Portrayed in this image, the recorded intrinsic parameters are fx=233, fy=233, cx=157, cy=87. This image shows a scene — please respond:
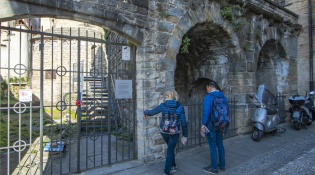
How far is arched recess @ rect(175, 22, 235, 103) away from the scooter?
105 centimetres

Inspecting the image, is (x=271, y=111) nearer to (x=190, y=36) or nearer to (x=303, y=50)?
(x=190, y=36)

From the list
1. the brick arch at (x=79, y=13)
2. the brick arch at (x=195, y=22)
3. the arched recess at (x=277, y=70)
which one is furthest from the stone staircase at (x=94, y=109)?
the arched recess at (x=277, y=70)

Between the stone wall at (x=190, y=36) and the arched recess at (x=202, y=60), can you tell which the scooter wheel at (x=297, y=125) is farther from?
the arched recess at (x=202, y=60)

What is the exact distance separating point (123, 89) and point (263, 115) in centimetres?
356

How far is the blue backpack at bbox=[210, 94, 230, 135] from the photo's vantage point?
373 cm

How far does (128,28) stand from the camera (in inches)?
157

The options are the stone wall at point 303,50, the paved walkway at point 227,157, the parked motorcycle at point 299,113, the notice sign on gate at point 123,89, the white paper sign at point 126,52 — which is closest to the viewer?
the paved walkway at point 227,157

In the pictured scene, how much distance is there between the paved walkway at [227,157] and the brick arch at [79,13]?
2.21 m

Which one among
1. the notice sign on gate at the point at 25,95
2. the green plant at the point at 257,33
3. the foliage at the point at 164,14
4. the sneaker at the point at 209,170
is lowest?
the sneaker at the point at 209,170

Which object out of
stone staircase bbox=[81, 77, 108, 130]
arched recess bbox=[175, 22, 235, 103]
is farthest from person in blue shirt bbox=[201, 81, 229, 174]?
arched recess bbox=[175, 22, 235, 103]

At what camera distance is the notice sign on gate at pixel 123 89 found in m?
4.14

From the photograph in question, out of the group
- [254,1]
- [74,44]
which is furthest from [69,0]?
[74,44]

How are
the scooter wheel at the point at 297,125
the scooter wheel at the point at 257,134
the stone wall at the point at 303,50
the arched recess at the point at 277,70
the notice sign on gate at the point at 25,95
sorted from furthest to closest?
the stone wall at the point at 303,50 < the arched recess at the point at 277,70 < the scooter wheel at the point at 297,125 < the scooter wheel at the point at 257,134 < the notice sign on gate at the point at 25,95

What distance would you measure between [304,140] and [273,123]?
2.56 feet
